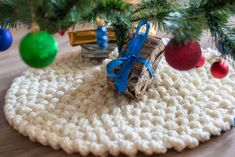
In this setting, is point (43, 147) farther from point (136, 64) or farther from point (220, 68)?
point (220, 68)

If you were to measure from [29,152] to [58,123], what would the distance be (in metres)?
0.07

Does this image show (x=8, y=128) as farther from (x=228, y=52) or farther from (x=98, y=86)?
(x=228, y=52)

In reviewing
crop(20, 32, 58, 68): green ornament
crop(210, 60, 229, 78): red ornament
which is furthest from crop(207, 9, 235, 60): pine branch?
crop(20, 32, 58, 68): green ornament

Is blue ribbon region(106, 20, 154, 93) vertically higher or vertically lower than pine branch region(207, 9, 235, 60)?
lower

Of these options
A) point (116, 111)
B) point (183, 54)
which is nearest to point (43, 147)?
point (116, 111)

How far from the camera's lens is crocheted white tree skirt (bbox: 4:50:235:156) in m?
0.58

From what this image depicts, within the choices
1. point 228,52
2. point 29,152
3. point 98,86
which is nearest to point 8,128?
point 29,152

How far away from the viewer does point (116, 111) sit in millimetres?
647

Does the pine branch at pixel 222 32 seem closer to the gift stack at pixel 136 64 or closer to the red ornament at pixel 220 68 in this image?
the red ornament at pixel 220 68

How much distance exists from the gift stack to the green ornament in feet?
0.68

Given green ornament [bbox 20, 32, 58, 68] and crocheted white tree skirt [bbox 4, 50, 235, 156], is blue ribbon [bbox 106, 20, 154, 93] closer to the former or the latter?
crocheted white tree skirt [bbox 4, 50, 235, 156]

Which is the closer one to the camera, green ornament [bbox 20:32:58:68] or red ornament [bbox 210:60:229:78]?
green ornament [bbox 20:32:58:68]

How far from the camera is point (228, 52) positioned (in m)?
0.52

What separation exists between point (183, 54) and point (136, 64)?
19cm
